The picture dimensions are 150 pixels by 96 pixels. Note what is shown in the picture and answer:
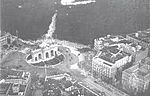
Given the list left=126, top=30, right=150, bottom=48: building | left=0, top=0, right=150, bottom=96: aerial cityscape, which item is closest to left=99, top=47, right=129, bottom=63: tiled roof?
left=0, top=0, right=150, bottom=96: aerial cityscape

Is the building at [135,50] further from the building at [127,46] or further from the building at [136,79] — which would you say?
the building at [136,79]

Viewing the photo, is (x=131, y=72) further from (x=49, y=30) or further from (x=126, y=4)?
(x=126, y=4)

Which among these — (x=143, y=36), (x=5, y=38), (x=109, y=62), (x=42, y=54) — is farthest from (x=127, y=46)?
(x=5, y=38)

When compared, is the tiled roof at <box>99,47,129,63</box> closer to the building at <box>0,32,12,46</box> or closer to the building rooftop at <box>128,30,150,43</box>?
the building rooftop at <box>128,30,150,43</box>

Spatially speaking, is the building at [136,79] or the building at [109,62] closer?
the building at [136,79]

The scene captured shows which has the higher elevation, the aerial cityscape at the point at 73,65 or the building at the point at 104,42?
the building at the point at 104,42

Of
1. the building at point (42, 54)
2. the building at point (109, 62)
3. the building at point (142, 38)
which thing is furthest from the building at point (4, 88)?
the building at point (142, 38)

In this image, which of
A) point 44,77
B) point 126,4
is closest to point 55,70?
point 44,77
